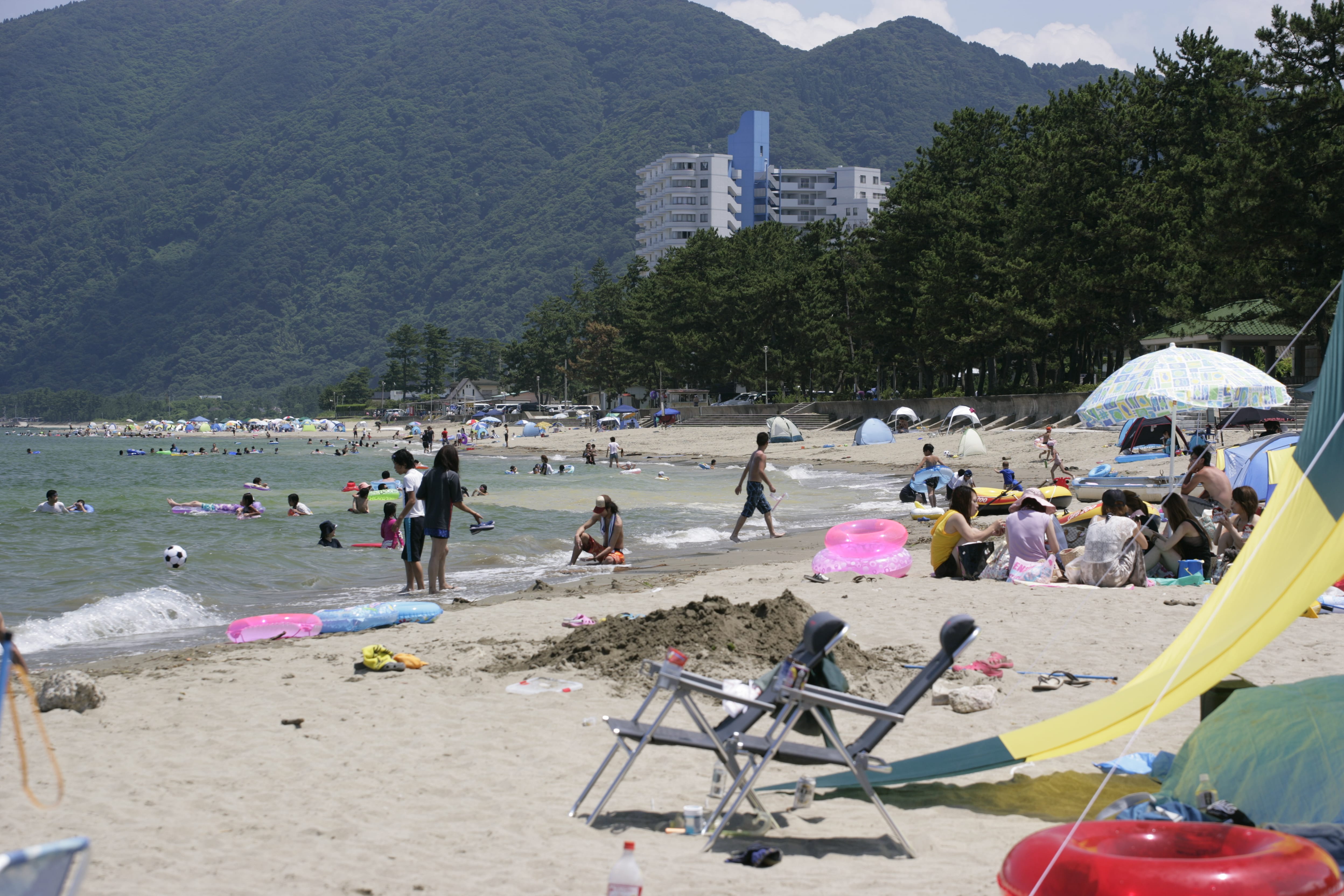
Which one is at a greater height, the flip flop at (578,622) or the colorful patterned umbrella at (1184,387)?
the colorful patterned umbrella at (1184,387)

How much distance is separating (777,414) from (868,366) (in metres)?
5.89

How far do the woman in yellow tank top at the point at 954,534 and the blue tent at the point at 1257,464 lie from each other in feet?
12.5

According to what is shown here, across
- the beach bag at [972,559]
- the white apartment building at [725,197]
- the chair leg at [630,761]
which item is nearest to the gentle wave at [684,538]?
the beach bag at [972,559]

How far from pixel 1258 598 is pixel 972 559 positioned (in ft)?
21.1

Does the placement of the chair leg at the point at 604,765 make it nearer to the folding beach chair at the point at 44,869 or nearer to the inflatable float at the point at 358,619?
the folding beach chair at the point at 44,869

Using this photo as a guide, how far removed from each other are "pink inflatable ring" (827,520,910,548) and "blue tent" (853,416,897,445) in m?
28.3

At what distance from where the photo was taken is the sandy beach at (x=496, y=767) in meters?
4.02

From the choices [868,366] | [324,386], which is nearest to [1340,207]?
[868,366]

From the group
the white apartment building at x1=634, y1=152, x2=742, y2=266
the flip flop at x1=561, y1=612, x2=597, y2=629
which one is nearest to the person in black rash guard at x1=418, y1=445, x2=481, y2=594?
the flip flop at x1=561, y1=612, x2=597, y2=629

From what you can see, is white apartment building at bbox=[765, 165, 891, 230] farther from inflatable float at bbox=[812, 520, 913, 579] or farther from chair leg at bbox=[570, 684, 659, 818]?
chair leg at bbox=[570, 684, 659, 818]

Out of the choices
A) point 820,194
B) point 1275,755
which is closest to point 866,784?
point 1275,755

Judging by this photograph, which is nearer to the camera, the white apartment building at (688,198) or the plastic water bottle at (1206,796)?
the plastic water bottle at (1206,796)

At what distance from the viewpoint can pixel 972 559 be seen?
1016 centimetres

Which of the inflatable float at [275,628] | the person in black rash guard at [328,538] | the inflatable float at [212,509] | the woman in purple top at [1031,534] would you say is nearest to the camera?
the inflatable float at [275,628]
